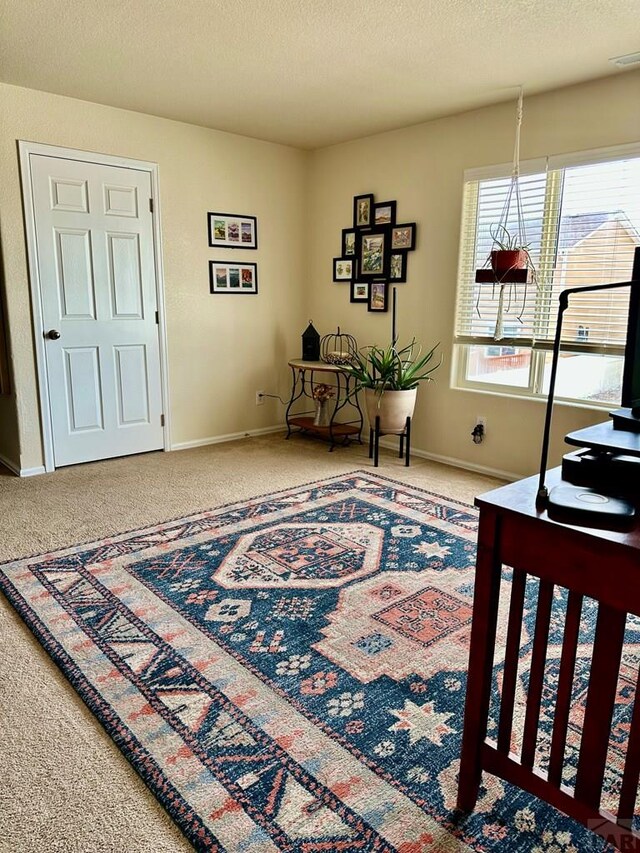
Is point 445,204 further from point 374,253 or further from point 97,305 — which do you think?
point 97,305

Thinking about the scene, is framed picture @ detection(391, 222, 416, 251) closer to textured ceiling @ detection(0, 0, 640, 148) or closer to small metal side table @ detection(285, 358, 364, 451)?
textured ceiling @ detection(0, 0, 640, 148)

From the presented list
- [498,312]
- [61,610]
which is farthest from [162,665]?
[498,312]

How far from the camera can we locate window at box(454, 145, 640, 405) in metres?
3.50

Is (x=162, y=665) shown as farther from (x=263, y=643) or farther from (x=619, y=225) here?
(x=619, y=225)

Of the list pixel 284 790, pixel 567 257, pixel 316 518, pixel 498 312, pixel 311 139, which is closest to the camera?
pixel 284 790

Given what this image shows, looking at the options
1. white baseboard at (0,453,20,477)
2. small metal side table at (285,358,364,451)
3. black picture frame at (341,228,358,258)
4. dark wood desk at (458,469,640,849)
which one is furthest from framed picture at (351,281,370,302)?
dark wood desk at (458,469,640,849)

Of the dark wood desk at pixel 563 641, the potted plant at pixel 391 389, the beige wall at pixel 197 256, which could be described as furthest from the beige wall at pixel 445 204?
the dark wood desk at pixel 563 641

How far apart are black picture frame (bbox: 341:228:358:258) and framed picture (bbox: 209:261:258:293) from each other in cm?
77

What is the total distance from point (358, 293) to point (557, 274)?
172 cm

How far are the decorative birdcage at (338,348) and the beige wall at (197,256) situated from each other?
1.14ft

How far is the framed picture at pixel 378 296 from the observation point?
4.80m

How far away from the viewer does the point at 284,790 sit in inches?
60.2

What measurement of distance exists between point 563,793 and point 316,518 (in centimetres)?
212

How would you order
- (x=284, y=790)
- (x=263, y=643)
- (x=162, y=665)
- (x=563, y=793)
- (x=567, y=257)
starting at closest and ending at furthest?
(x=563, y=793) → (x=284, y=790) → (x=162, y=665) → (x=263, y=643) → (x=567, y=257)
